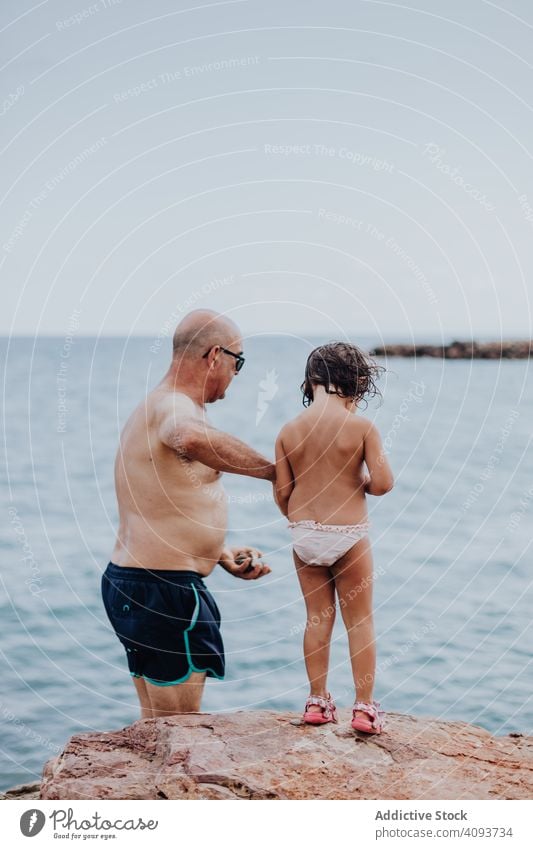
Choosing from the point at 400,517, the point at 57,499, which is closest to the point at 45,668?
the point at 400,517

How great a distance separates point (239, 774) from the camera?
3.21 metres

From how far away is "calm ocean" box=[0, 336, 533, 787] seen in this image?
626 cm

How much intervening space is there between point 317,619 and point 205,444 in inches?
27.4

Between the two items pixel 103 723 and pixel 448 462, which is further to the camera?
pixel 448 462

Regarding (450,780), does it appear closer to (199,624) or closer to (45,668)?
(199,624)

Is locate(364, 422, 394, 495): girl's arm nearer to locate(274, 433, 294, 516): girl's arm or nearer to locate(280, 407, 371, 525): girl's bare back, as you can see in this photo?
locate(280, 407, 371, 525): girl's bare back

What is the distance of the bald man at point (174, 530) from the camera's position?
359cm

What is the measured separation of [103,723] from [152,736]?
8.60ft

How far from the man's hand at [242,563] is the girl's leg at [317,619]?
0.34 metres

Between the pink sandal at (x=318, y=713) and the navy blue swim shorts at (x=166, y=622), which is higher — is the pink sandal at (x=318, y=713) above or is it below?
below
